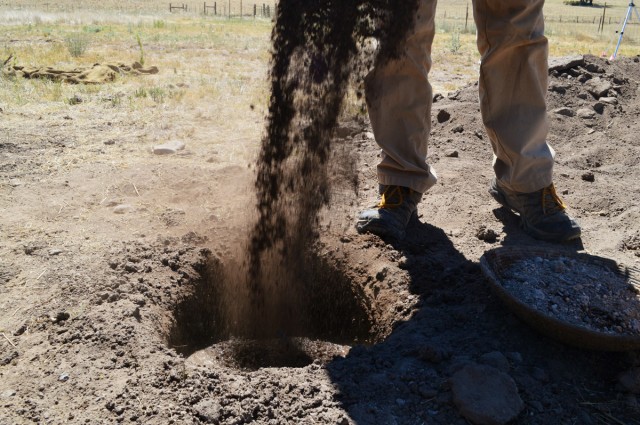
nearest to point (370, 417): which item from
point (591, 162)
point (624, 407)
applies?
point (624, 407)

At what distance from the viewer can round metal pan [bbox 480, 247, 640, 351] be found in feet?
5.86

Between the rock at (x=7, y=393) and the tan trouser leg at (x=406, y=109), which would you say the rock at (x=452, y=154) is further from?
the rock at (x=7, y=393)

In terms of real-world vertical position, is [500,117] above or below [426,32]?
below

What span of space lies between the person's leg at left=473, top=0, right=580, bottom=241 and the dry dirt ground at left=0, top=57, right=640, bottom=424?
0.49 ft

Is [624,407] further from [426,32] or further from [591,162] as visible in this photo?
[591,162]

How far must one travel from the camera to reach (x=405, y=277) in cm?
259

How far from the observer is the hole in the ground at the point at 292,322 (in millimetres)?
2762

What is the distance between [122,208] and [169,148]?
1.00 m

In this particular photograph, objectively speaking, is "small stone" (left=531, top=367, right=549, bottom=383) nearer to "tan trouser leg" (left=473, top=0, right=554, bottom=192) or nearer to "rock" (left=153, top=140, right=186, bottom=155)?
"tan trouser leg" (left=473, top=0, right=554, bottom=192)

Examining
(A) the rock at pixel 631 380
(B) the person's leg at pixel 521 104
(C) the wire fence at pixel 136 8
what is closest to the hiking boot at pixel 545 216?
(B) the person's leg at pixel 521 104

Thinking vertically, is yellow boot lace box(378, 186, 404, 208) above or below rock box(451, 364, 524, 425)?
above

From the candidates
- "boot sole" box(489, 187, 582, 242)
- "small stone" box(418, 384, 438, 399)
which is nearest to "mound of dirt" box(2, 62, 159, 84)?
"boot sole" box(489, 187, 582, 242)

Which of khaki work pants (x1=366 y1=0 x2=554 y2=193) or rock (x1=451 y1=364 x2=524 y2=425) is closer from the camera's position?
rock (x1=451 y1=364 x2=524 y2=425)

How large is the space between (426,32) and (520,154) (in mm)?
687
